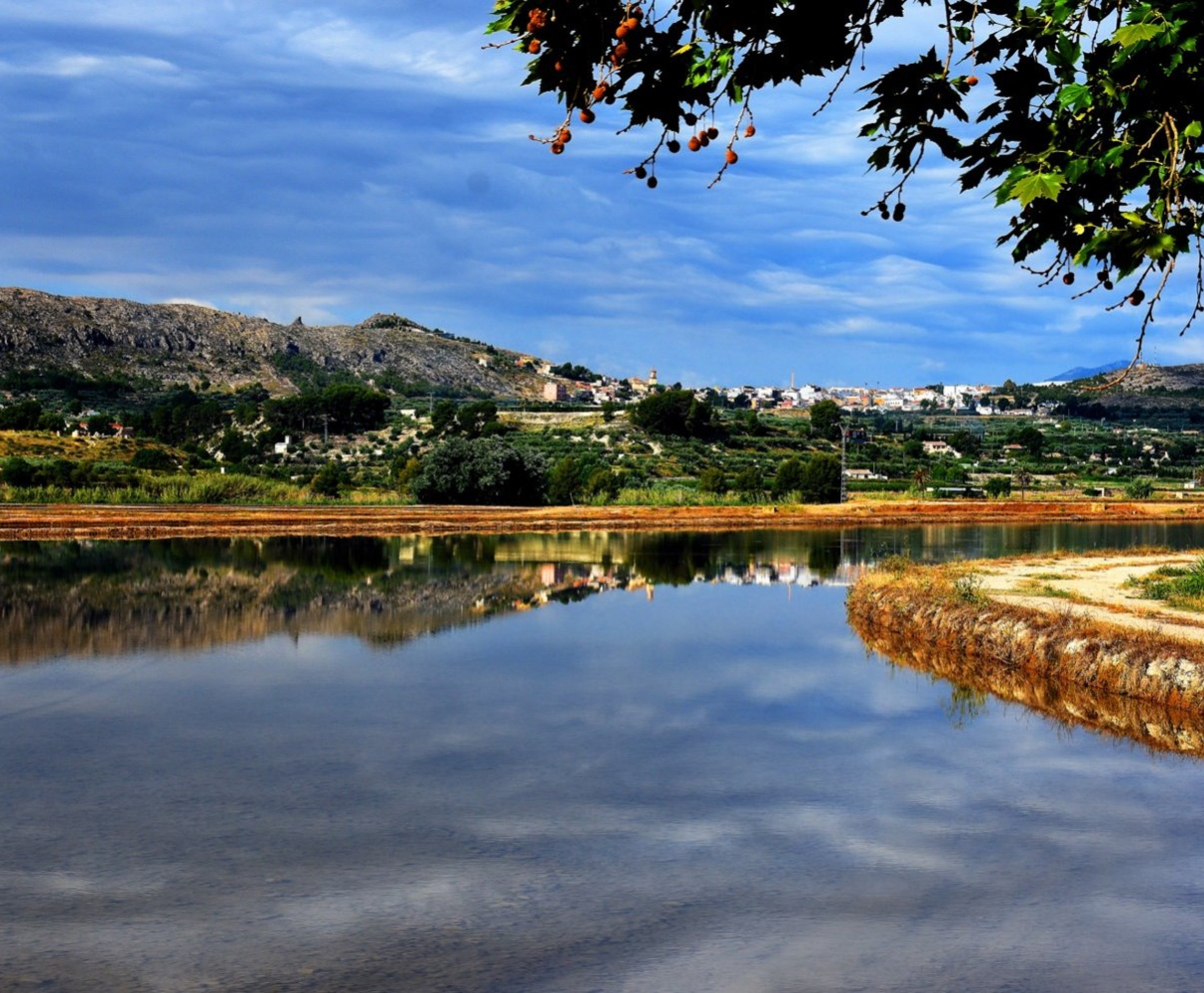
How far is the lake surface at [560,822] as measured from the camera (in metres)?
8.36

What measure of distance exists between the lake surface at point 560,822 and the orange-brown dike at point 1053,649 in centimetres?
77

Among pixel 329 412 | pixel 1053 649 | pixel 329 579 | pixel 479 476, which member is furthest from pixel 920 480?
pixel 1053 649

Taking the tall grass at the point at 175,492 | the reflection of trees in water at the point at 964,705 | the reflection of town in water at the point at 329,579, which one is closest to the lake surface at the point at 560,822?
the reflection of trees in water at the point at 964,705

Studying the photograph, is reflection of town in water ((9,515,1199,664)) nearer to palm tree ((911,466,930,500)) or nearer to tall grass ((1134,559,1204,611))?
tall grass ((1134,559,1204,611))

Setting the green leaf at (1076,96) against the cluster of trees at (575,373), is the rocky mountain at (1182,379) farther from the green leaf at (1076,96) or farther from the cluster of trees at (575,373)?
the green leaf at (1076,96)

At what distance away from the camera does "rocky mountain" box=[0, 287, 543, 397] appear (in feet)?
457

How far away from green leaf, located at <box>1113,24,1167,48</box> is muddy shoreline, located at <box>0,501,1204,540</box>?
138 ft

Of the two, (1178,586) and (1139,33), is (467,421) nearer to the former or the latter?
(1178,586)

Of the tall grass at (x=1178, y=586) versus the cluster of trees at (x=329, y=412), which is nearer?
the tall grass at (x=1178, y=586)

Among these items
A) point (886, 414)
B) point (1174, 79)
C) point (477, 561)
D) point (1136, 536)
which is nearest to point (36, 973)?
point (1174, 79)

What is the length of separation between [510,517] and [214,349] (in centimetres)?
11389

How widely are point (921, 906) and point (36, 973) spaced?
5.64 meters

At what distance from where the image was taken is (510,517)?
52031 millimetres

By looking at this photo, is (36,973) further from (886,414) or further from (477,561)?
(886,414)
